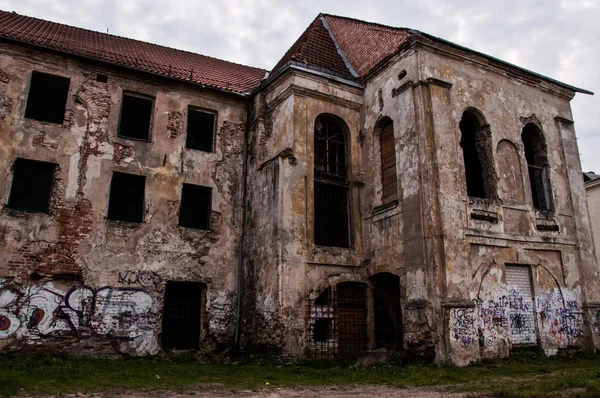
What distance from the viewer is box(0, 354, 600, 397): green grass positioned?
7863mm

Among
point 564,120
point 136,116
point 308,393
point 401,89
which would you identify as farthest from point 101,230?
point 564,120

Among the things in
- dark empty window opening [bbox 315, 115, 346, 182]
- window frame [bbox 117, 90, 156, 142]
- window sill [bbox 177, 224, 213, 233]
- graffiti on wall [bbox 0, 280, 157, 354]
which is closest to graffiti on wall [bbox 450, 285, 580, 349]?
dark empty window opening [bbox 315, 115, 346, 182]

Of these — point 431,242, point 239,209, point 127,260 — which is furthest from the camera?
point 239,209

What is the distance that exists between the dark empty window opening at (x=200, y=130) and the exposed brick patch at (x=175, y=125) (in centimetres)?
36

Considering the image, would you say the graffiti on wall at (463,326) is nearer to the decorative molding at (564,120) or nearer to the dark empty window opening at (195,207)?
the dark empty window opening at (195,207)

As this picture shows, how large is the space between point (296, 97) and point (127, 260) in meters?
6.17

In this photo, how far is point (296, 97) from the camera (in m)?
13.5

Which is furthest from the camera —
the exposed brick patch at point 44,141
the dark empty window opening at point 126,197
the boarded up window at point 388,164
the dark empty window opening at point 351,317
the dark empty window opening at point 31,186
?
the boarded up window at point 388,164

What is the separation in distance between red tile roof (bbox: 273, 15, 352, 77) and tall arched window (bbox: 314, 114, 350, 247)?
5.67 ft

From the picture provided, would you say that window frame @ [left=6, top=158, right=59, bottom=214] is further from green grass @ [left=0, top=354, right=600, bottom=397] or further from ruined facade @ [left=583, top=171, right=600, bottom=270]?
ruined facade @ [left=583, top=171, right=600, bottom=270]

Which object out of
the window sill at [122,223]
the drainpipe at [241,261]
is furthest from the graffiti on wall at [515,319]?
the window sill at [122,223]

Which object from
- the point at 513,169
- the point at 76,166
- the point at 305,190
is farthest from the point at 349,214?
the point at 76,166

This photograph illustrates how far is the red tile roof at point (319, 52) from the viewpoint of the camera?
48.1 feet

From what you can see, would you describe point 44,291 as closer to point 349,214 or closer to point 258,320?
point 258,320
